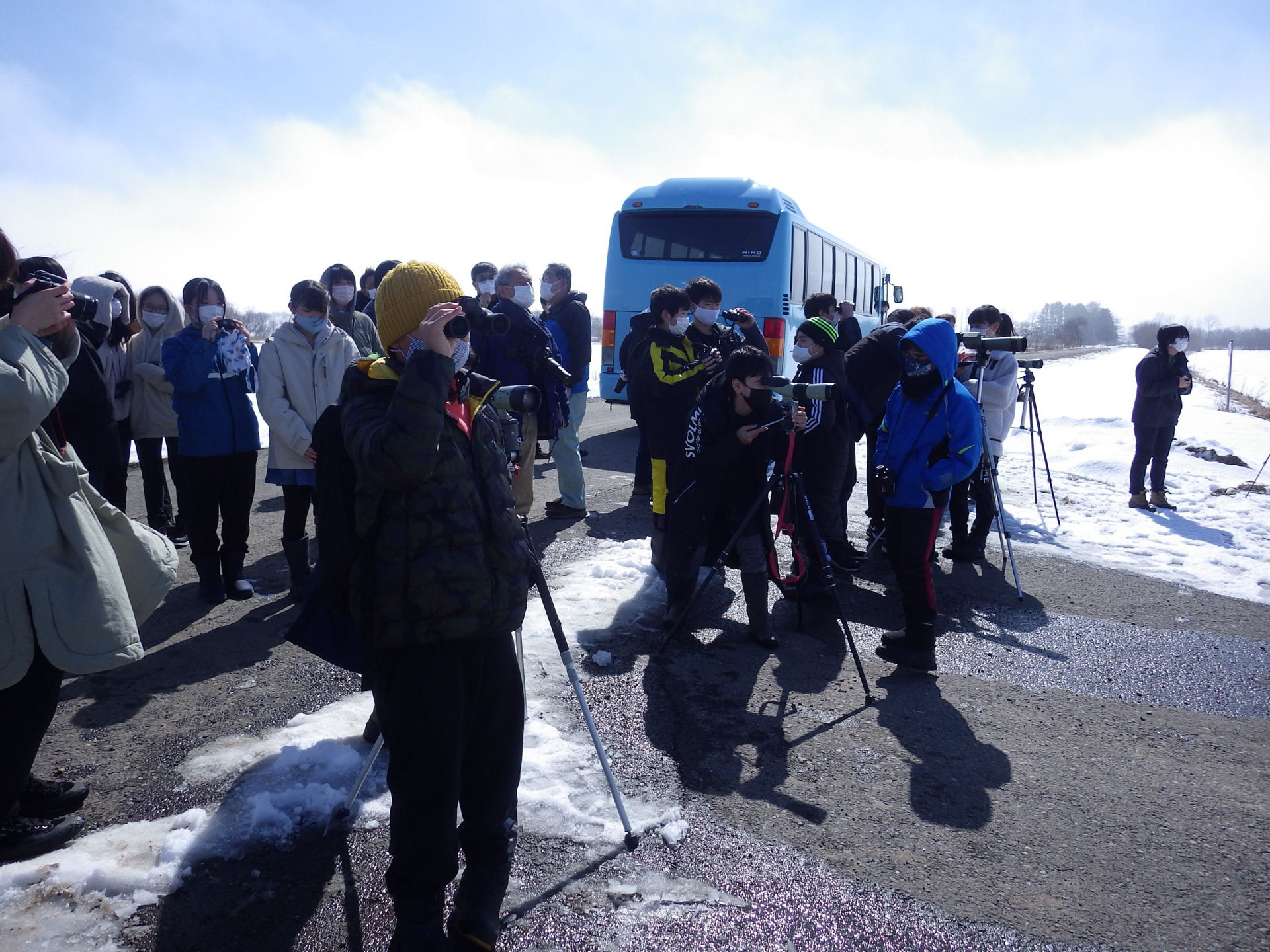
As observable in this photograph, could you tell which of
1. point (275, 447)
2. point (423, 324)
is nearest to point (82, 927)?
point (423, 324)

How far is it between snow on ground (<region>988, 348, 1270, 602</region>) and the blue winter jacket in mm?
6131

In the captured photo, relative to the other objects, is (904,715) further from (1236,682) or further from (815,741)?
(1236,682)

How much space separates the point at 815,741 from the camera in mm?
3580

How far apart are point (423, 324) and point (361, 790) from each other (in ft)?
5.98

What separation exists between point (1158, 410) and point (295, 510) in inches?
341

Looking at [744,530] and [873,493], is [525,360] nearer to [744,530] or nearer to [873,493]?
[744,530]

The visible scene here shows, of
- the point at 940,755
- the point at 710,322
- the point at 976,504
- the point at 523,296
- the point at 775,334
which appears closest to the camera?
the point at 940,755

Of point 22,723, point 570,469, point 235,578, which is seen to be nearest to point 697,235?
point 570,469

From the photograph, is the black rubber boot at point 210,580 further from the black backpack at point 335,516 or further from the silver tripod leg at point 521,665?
the black backpack at point 335,516

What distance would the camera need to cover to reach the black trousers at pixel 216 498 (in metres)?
4.82

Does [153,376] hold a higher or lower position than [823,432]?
higher

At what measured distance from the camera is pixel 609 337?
503 inches

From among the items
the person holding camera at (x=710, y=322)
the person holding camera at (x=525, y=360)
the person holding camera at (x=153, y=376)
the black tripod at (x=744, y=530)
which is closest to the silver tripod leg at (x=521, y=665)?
the black tripod at (x=744, y=530)

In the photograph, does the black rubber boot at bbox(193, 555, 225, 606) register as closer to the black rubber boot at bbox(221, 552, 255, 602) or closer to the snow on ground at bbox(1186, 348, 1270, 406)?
the black rubber boot at bbox(221, 552, 255, 602)
